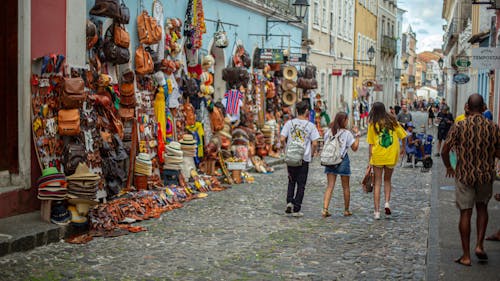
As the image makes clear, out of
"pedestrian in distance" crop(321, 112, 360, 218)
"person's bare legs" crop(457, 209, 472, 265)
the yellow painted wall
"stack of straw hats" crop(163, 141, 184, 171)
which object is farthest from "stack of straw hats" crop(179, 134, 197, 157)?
the yellow painted wall

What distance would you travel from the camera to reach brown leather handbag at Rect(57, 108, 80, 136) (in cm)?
992

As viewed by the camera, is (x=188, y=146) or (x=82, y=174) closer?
(x=82, y=174)

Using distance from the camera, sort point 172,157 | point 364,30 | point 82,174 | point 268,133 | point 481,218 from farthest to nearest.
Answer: point 364,30, point 268,133, point 172,157, point 82,174, point 481,218

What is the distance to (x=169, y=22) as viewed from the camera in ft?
47.6

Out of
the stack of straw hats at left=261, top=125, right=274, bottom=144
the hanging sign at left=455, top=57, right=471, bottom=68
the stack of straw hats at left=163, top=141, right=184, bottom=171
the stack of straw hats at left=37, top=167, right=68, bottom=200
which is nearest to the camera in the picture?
the stack of straw hats at left=37, top=167, right=68, bottom=200

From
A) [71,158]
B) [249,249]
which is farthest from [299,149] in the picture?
[71,158]

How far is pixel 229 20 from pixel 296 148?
886cm

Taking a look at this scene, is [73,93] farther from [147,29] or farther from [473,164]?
[473,164]

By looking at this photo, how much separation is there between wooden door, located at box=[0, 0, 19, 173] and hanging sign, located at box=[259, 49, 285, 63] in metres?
11.9

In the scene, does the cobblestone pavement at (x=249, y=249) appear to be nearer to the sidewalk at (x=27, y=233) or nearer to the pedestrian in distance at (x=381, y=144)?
the sidewalk at (x=27, y=233)

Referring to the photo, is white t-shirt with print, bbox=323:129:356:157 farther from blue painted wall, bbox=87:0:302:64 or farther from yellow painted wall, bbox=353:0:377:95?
yellow painted wall, bbox=353:0:377:95

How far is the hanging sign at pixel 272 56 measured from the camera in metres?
20.6

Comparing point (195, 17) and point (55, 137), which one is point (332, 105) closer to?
point (195, 17)

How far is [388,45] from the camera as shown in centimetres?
5716
